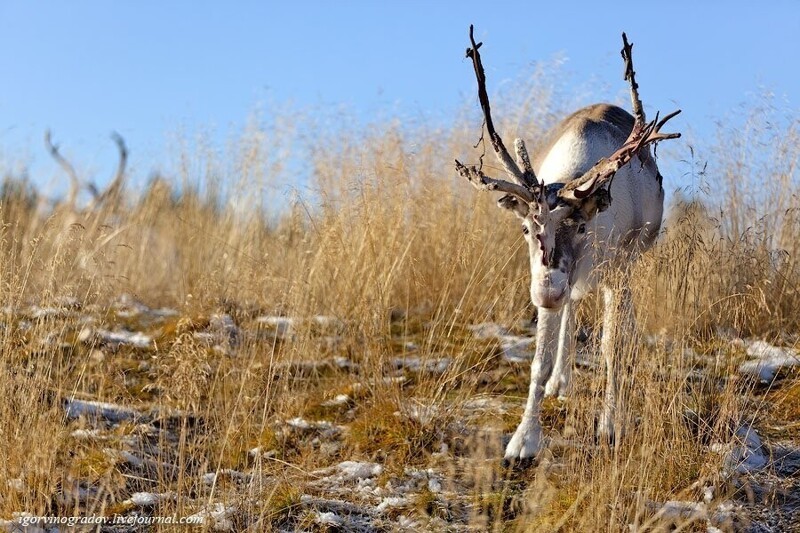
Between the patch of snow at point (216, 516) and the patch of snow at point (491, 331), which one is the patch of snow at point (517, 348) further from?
the patch of snow at point (216, 516)

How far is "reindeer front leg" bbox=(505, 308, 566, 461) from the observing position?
4.55 m

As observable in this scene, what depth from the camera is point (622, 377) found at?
4148mm

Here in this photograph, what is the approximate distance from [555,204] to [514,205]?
19cm

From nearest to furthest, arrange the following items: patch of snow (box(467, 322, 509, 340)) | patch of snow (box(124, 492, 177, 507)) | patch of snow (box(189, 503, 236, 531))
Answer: patch of snow (box(189, 503, 236, 531)), patch of snow (box(124, 492, 177, 507)), patch of snow (box(467, 322, 509, 340))

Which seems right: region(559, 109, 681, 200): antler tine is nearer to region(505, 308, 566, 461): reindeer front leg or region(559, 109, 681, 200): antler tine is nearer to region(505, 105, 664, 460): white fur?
region(505, 105, 664, 460): white fur

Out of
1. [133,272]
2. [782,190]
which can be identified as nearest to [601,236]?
[782,190]

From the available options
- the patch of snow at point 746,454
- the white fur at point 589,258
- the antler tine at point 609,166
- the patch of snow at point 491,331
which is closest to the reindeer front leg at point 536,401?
the white fur at point 589,258

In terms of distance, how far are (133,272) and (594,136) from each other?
4.93 m

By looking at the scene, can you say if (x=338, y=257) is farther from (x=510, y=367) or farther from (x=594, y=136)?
(x=594, y=136)

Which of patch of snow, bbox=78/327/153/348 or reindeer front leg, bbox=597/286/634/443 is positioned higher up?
reindeer front leg, bbox=597/286/634/443

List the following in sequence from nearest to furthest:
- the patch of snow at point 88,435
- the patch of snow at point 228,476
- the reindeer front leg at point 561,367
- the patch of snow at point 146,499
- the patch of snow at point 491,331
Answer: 1. the patch of snow at point 146,499
2. the patch of snow at point 228,476
3. the patch of snow at point 88,435
4. the reindeer front leg at point 561,367
5. the patch of snow at point 491,331

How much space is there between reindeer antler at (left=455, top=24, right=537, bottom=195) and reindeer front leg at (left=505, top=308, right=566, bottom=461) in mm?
611

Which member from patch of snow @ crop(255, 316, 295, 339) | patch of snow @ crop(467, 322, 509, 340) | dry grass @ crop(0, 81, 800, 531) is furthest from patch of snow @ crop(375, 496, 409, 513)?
patch of snow @ crop(467, 322, 509, 340)

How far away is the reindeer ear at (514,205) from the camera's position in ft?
14.4
